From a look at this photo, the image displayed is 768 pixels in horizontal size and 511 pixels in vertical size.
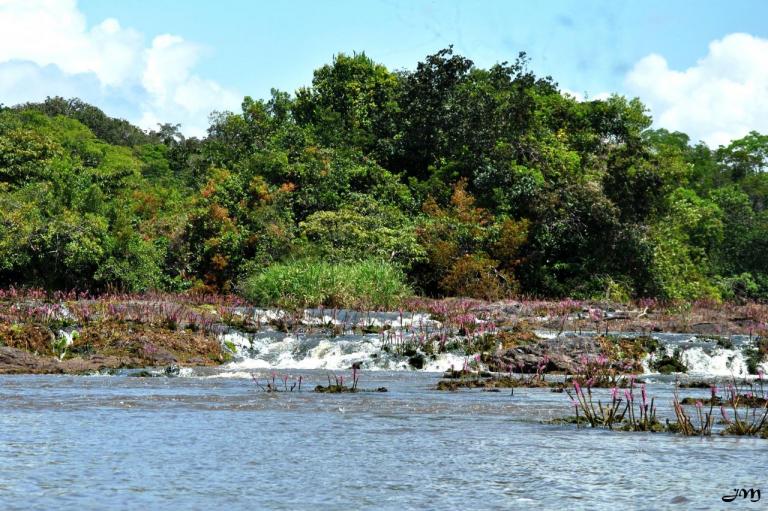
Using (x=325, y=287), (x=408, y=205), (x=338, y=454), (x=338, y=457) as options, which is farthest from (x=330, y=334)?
(x=408, y=205)

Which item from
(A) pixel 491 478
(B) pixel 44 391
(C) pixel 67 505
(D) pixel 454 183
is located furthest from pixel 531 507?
(D) pixel 454 183

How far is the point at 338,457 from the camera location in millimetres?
9648

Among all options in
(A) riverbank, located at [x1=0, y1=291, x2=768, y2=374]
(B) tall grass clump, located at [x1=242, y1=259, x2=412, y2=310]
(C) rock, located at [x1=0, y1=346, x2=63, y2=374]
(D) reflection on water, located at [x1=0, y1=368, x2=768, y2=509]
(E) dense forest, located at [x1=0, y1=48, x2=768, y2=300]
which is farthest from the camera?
(E) dense forest, located at [x1=0, y1=48, x2=768, y2=300]

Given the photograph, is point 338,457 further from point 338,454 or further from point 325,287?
point 325,287

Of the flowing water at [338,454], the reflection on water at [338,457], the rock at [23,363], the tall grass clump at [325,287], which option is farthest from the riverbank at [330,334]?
the reflection on water at [338,457]

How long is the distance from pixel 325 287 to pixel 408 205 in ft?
46.7

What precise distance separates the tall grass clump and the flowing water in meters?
17.5

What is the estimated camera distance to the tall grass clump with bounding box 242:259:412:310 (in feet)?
112

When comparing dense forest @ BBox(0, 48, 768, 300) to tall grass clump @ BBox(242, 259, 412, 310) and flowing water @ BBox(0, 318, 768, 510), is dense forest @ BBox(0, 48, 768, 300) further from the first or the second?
flowing water @ BBox(0, 318, 768, 510)

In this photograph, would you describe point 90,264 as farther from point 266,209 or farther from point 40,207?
point 266,209

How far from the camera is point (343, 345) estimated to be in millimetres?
25516

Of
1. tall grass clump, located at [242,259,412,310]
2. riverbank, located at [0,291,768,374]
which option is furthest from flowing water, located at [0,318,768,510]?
tall grass clump, located at [242,259,412,310]

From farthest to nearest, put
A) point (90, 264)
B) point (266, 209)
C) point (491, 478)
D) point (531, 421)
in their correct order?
point (266, 209) → point (90, 264) → point (531, 421) → point (491, 478)

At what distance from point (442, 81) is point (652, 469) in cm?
4242
